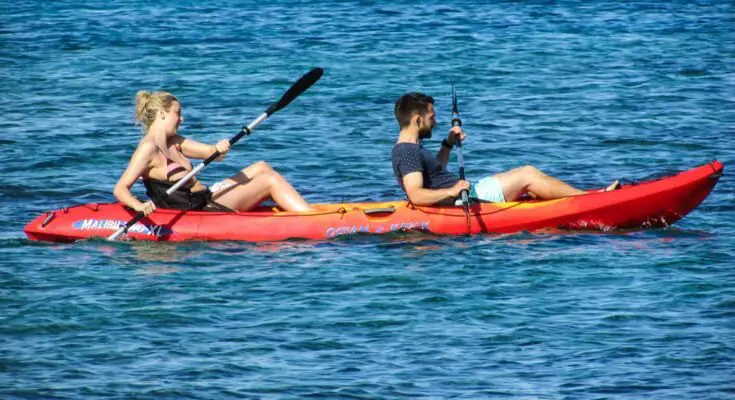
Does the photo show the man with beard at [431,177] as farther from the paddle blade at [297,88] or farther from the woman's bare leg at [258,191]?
the paddle blade at [297,88]

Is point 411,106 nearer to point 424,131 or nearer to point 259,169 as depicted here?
point 424,131

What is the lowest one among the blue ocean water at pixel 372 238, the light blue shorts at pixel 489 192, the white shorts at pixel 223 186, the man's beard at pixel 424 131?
the blue ocean water at pixel 372 238

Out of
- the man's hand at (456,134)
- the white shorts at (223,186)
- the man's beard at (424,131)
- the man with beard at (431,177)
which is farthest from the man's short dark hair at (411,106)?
the white shorts at (223,186)

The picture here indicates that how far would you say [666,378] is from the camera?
734 cm

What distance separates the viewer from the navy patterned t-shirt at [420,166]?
10.1m

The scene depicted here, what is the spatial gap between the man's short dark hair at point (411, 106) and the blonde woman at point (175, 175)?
1018 mm

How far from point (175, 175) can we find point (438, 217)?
6.46ft

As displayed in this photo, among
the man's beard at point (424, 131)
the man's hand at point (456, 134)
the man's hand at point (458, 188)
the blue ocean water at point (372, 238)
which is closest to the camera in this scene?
the blue ocean water at point (372, 238)

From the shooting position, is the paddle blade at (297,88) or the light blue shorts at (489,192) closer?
the light blue shorts at (489,192)

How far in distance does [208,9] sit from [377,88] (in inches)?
276

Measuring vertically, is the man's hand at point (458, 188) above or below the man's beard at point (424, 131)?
below

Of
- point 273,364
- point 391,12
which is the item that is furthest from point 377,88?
point 273,364

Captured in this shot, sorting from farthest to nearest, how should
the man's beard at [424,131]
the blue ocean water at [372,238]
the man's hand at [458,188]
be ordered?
the man's beard at [424,131]
the man's hand at [458,188]
the blue ocean water at [372,238]

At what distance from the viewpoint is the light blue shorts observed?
34.3 ft
